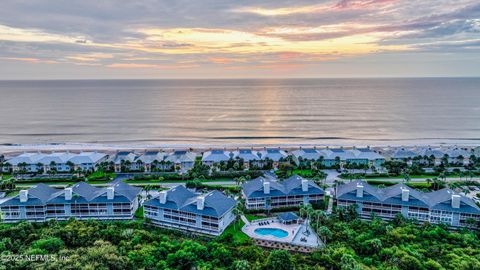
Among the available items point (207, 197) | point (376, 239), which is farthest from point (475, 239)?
point (207, 197)

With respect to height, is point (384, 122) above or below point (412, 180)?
above

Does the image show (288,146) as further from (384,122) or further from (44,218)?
(44,218)

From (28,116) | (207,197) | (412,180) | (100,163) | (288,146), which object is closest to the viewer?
(207,197)

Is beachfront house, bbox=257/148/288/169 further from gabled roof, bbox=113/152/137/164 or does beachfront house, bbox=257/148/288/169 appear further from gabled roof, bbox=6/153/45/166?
gabled roof, bbox=6/153/45/166

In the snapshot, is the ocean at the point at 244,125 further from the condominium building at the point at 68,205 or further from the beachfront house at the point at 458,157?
the condominium building at the point at 68,205

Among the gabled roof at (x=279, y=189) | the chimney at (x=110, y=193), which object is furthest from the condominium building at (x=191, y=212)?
the chimney at (x=110, y=193)
